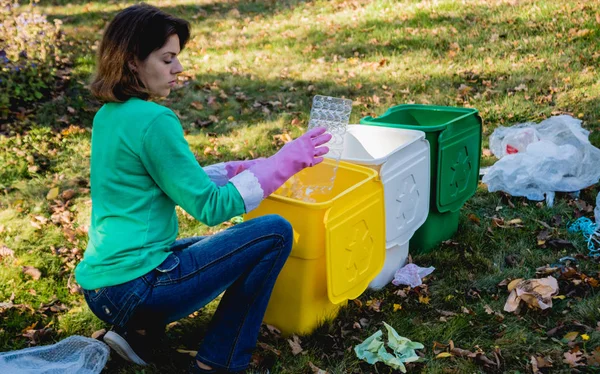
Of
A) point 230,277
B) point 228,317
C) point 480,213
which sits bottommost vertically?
point 480,213

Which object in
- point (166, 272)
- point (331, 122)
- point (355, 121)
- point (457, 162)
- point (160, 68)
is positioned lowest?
point (355, 121)

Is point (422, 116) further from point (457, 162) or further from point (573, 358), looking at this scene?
point (573, 358)

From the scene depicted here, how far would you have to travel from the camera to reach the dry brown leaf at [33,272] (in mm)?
3516

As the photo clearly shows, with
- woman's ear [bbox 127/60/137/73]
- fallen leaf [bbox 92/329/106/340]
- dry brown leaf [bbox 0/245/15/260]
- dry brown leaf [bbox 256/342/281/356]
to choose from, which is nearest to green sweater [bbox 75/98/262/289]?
woman's ear [bbox 127/60/137/73]

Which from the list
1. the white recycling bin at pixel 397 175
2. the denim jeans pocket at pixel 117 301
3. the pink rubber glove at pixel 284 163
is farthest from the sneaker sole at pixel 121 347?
the white recycling bin at pixel 397 175

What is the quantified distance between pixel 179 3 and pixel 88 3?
1.74 metres

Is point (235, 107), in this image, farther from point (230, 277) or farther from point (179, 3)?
→ point (179, 3)

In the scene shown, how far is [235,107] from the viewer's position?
6.45 m

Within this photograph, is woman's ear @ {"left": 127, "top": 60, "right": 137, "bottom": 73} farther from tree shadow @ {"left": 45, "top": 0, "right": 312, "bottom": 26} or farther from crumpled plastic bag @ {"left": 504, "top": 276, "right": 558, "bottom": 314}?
tree shadow @ {"left": 45, "top": 0, "right": 312, "bottom": 26}

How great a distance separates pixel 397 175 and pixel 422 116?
99 centimetres

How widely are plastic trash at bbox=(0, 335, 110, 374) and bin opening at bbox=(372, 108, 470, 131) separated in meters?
→ 2.05

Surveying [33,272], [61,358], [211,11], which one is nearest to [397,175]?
[61,358]

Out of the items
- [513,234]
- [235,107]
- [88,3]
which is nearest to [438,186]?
[513,234]

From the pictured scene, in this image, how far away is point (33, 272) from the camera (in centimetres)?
354
